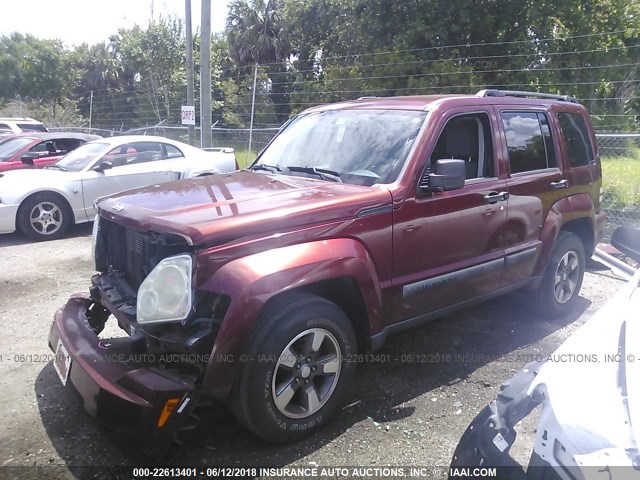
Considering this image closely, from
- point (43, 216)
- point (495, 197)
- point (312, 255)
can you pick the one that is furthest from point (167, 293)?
point (43, 216)

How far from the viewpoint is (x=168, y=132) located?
69.9ft

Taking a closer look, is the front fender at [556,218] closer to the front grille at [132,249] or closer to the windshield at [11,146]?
the front grille at [132,249]

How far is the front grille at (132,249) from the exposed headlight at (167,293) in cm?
13

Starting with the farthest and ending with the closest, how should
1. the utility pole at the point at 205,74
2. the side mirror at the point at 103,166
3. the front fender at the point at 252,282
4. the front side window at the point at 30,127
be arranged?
the front side window at the point at 30,127
the utility pole at the point at 205,74
the side mirror at the point at 103,166
the front fender at the point at 252,282

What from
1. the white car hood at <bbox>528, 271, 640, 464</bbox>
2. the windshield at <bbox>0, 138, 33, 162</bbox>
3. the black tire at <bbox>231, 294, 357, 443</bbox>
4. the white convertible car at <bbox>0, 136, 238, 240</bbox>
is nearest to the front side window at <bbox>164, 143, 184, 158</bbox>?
the white convertible car at <bbox>0, 136, 238, 240</bbox>

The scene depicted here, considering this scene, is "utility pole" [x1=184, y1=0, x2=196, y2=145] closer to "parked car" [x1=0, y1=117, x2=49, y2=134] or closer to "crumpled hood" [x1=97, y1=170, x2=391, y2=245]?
"parked car" [x1=0, y1=117, x2=49, y2=134]

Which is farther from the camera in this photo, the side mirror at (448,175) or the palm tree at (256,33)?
the palm tree at (256,33)

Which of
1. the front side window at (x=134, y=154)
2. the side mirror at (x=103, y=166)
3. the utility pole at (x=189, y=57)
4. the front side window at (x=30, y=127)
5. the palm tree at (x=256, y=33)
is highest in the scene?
the palm tree at (x=256, y=33)

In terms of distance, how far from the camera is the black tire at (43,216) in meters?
7.46

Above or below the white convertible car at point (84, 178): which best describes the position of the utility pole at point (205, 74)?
above

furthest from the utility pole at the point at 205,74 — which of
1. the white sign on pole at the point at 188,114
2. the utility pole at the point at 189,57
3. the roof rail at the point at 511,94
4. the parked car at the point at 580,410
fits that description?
the parked car at the point at 580,410

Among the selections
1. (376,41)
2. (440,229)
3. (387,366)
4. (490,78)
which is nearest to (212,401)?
(387,366)

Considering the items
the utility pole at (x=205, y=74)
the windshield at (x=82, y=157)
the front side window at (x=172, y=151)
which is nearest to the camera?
the windshield at (x=82, y=157)

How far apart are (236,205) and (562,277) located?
3.35m
